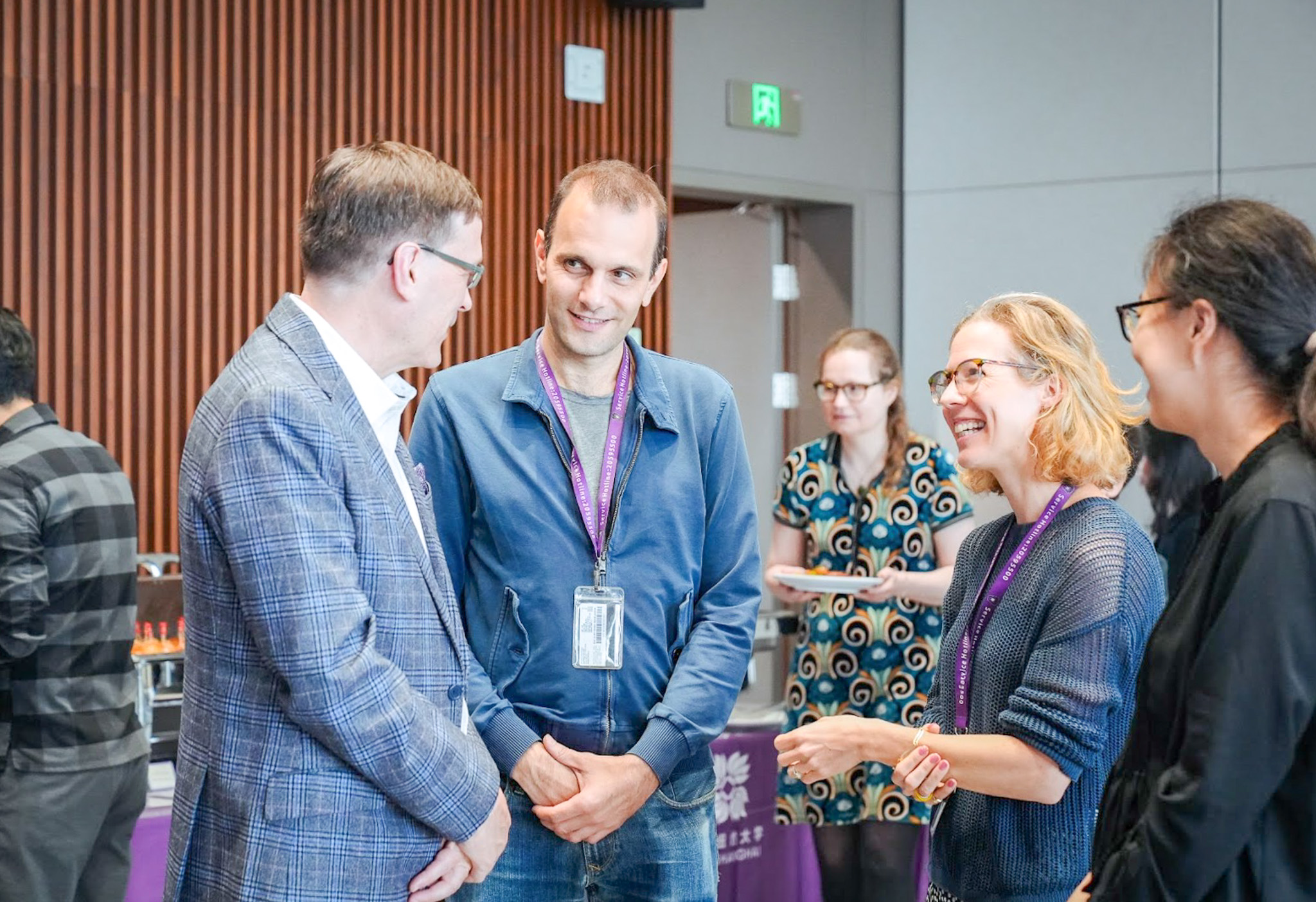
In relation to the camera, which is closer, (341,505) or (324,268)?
(341,505)

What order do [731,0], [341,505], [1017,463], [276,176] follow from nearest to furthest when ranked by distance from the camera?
[341,505]
[1017,463]
[276,176]
[731,0]

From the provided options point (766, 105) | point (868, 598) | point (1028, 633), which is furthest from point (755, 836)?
point (766, 105)

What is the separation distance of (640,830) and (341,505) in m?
0.79

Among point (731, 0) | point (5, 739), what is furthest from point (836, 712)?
point (731, 0)

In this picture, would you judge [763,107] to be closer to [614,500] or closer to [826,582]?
[826,582]

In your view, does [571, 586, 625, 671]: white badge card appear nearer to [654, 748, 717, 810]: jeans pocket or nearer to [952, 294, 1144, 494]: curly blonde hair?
[654, 748, 717, 810]: jeans pocket

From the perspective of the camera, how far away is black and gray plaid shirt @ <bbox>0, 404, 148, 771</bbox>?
296cm

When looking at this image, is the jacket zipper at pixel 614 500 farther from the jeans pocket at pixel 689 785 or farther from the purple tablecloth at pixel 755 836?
the purple tablecloth at pixel 755 836

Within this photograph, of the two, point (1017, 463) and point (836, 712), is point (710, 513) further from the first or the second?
point (836, 712)

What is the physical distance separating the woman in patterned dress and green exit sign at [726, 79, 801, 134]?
2232mm

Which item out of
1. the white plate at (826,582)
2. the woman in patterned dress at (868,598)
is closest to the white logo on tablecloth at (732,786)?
the woman in patterned dress at (868,598)

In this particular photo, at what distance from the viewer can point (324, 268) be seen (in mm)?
1741

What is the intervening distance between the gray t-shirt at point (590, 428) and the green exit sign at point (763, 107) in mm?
3655

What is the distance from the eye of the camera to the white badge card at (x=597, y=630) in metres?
2.09
